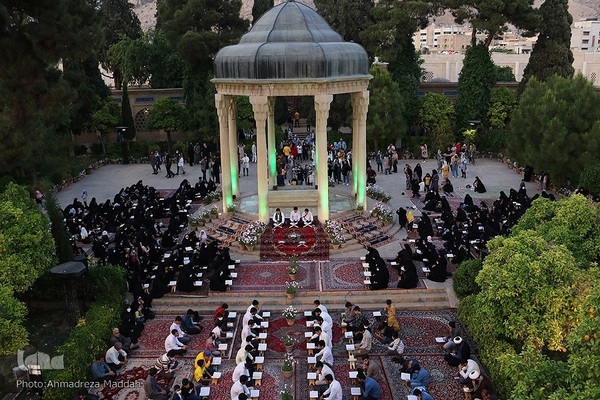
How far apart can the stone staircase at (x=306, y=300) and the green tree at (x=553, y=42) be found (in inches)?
1025

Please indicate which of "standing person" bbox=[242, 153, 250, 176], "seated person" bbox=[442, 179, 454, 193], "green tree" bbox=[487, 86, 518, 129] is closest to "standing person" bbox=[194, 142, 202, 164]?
"standing person" bbox=[242, 153, 250, 176]

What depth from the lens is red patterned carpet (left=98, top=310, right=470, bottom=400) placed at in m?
13.0

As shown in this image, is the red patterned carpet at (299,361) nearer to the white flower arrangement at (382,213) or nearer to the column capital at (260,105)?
the white flower arrangement at (382,213)

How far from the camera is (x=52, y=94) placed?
51.8 feet

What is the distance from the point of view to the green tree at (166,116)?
39969 mm

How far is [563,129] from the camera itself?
84.1 feet

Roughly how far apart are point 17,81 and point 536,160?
878 inches

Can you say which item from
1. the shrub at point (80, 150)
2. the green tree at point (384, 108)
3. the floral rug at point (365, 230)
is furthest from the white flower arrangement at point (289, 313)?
the shrub at point (80, 150)

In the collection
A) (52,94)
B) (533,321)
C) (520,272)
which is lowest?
(533,321)

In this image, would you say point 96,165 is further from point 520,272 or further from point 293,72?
point 520,272

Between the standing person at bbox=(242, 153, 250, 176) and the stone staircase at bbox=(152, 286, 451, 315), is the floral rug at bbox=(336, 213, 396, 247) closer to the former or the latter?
the stone staircase at bbox=(152, 286, 451, 315)

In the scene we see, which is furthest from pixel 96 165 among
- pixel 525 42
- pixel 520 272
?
pixel 525 42

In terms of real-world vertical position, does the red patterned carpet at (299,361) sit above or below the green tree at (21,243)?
below

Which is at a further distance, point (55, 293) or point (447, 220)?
point (447, 220)
